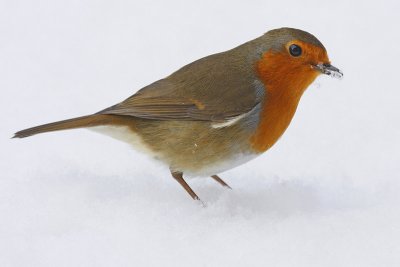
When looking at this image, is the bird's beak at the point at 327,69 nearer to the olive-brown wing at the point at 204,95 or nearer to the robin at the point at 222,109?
the robin at the point at 222,109

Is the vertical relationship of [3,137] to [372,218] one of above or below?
above

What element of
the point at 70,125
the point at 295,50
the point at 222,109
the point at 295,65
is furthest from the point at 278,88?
the point at 70,125

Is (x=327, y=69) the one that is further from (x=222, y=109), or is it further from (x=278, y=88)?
(x=222, y=109)

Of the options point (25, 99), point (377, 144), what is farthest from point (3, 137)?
point (377, 144)

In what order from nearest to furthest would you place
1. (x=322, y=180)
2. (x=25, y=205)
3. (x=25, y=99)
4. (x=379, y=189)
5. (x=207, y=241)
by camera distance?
1. (x=207, y=241)
2. (x=25, y=205)
3. (x=379, y=189)
4. (x=322, y=180)
5. (x=25, y=99)

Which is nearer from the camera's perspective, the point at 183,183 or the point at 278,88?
the point at 278,88

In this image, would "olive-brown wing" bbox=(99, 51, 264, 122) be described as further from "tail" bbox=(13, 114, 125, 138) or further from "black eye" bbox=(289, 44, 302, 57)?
"black eye" bbox=(289, 44, 302, 57)

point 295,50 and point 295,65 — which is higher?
point 295,50

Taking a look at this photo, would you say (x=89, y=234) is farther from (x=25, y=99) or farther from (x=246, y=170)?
(x=25, y=99)
